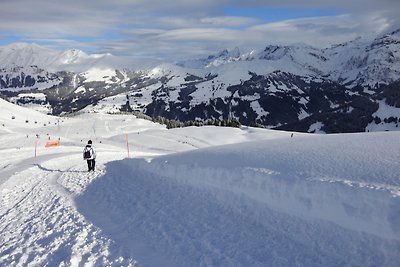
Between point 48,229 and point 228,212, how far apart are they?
619 cm

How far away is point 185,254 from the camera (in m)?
11.7

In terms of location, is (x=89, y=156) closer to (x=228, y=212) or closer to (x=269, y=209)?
(x=228, y=212)

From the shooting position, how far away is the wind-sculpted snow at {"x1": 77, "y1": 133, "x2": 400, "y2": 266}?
1121cm

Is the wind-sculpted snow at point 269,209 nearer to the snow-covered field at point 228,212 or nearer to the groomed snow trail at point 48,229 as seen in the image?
the snow-covered field at point 228,212

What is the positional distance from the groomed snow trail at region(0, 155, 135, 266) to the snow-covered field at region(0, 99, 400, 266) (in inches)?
1.7

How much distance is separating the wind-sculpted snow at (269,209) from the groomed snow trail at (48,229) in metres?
0.63

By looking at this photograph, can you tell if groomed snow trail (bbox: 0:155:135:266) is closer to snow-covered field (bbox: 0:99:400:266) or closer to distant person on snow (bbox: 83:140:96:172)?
snow-covered field (bbox: 0:99:400:266)

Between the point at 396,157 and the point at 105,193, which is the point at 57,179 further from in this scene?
the point at 396,157

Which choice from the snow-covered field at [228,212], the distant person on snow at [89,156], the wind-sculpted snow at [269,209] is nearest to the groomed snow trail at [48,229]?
the snow-covered field at [228,212]

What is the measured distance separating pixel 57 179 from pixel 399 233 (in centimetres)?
1918

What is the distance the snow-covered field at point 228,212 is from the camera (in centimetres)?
1133

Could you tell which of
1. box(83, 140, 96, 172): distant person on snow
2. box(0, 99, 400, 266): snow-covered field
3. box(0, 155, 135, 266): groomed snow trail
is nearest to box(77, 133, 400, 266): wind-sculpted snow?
box(0, 99, 400, 266): snow-covered field

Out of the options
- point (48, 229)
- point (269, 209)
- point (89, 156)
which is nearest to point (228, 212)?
point (269, 209)

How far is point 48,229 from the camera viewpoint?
1427 centimetres
